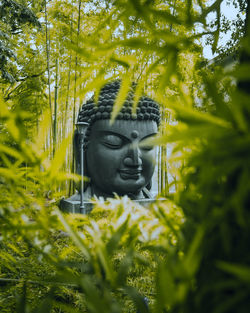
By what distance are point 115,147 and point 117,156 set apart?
0.13 metres

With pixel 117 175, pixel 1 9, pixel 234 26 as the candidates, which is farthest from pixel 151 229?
pixel 1 9

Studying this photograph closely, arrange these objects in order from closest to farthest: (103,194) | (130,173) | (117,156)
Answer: (117,156) → (130,173) → (103,194)

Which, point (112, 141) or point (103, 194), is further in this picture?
point (103, 194)

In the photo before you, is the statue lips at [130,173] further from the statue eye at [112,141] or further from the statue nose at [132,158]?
the statue eye at [112,141]

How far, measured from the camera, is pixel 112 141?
3.75 m

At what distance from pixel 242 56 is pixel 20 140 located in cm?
29

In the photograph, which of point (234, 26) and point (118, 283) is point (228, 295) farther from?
point (234, 26)

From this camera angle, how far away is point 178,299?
250mm

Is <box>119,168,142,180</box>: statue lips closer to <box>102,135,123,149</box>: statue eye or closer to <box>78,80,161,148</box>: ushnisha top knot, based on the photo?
<box>102,135,123,149</box>: statue eye

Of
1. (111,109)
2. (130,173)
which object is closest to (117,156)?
(130,173)

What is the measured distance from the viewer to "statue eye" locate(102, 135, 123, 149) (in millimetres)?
3751

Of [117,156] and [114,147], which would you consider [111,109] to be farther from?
[117,156]

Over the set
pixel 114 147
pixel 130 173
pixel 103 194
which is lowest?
pixel 103 194

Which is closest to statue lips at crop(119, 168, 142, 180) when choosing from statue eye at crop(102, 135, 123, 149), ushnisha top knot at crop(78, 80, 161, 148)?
statue eye at crop(102, 135, 123, 149)
